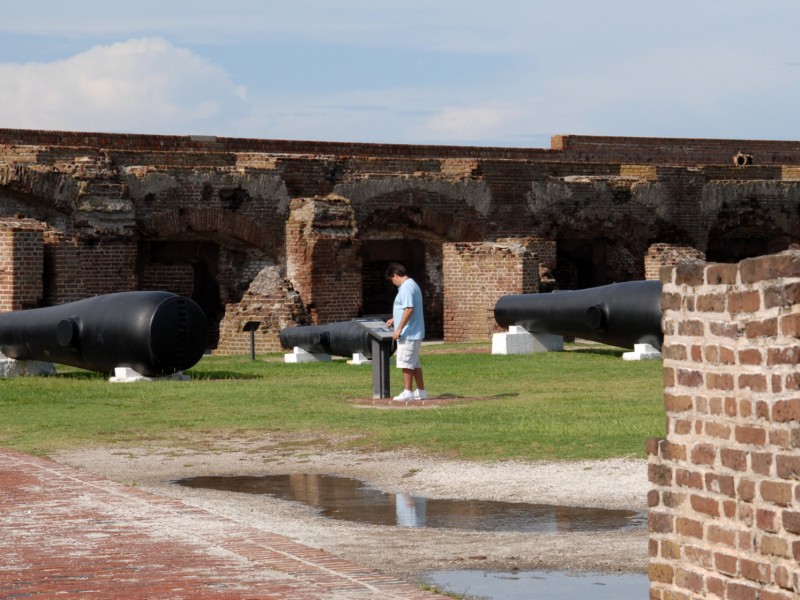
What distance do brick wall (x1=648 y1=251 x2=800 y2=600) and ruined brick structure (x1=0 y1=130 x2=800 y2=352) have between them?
748 inches

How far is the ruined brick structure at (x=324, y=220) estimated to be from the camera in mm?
23812

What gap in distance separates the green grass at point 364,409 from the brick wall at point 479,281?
21.3 feet

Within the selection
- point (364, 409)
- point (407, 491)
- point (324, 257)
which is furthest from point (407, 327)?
point (324, 257)

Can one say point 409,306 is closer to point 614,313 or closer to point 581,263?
point 614,313

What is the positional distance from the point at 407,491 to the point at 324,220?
56.3ft

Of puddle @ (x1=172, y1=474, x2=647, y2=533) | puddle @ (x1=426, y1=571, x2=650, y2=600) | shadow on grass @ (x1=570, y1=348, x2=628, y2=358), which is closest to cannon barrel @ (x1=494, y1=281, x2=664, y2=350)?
shadow on grass @ (x1=570, y1=348, x2=628, y2=358)

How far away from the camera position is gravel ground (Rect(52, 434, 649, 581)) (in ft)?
20.7

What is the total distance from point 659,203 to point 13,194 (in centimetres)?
1315

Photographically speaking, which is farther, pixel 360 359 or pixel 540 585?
pixel 360 359

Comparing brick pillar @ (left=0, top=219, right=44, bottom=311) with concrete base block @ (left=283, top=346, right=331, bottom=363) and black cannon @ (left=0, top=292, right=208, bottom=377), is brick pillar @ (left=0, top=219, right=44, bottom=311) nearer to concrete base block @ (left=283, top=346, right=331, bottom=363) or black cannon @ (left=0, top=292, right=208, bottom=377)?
concrete base block @ (left=283, top=346, right=331, bottom=363)

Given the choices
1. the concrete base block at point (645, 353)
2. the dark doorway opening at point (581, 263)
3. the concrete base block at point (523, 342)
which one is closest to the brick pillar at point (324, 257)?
the concrete base block at point (523, 342)

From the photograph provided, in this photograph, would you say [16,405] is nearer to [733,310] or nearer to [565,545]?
[565,545]

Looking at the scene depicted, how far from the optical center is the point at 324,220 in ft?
83.7

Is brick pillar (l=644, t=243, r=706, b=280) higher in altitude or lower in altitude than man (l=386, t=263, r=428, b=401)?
higher
